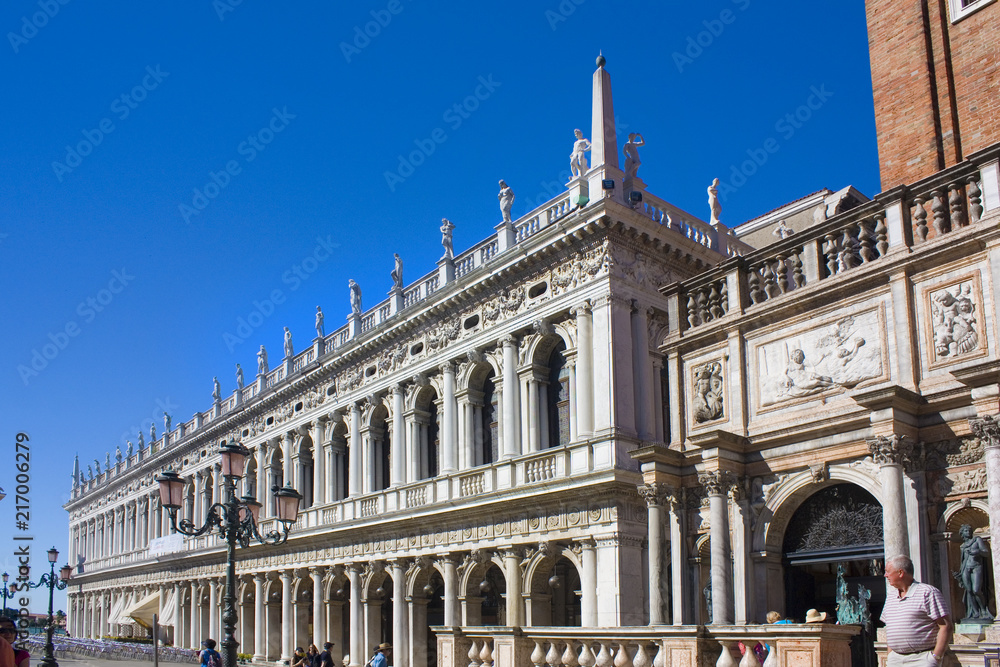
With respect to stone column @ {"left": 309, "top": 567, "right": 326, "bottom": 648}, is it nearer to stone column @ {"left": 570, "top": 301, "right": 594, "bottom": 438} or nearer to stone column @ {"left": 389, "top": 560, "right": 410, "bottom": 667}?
stone column @ {"left": 389, "top": 560, "right": 410, "bottom": 667}

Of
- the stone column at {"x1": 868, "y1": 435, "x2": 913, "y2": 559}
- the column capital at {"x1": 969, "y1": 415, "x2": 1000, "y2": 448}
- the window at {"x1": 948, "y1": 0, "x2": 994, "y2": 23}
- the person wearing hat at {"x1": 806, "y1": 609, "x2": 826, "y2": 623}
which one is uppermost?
the window at {"x1": 948, "y1": 0, "x2": 994, "y2": 23}

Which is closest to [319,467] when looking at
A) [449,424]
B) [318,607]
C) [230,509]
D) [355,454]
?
[355,454]

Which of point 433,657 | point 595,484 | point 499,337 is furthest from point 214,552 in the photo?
point 595,484

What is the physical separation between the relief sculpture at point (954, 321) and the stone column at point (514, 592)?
13.2 metres

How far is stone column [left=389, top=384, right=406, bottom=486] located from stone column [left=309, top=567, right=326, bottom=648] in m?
5.58

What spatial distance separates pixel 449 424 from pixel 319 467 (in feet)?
28.0

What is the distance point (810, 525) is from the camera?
42.5 feet

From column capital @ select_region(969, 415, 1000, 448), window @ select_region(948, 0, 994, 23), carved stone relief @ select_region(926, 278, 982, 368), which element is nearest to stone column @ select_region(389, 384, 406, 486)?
window @ select_region(948, 0, 994, 23)

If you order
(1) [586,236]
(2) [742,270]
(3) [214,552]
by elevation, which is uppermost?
(1) [586,236]

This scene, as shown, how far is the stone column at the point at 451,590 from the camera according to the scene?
2494 cm

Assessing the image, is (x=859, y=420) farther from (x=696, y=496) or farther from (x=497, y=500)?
(x=497, y=500)

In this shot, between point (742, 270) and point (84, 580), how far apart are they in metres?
61.7

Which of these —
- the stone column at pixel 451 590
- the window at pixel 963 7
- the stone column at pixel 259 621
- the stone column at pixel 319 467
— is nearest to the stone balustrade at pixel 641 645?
the window at pixel 963 7

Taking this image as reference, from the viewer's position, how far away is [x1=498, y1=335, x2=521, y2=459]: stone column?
2403 cm
